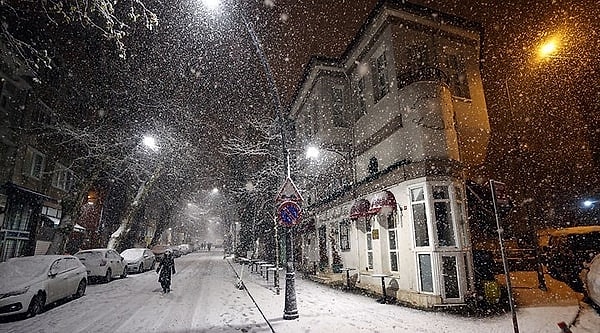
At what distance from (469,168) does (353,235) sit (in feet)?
20.7

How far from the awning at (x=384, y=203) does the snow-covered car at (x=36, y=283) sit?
11438 millimetres

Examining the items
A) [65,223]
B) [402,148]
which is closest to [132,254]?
[65,223]

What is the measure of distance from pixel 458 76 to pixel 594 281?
9.56m

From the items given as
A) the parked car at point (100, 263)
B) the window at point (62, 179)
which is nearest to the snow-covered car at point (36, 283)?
the parked car at point (100, 263)

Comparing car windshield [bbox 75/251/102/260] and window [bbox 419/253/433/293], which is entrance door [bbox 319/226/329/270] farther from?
car windshield [bbox 75/251/102/260]

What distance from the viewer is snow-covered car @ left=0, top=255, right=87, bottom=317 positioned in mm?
9000

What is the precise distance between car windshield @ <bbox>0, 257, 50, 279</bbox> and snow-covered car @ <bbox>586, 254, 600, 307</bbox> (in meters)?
17.1

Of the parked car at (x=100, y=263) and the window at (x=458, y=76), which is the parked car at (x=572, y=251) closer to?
the window at (x=458, y=76)

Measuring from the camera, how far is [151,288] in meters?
15.4

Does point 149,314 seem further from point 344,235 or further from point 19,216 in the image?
point 19,216

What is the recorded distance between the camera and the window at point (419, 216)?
35.8 feet

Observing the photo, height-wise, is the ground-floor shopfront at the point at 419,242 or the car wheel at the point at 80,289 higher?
the ground-floor shopfront at the point at 419,242

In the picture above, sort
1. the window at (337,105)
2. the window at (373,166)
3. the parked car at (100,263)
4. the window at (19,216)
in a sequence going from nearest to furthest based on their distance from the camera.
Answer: the window at (373,166) < the parked car at (100,263) < the window at (337,105) < the window at (19,216)

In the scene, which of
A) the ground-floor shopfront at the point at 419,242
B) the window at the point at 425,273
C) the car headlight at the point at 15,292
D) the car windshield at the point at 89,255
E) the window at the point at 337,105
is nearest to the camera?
the car headlight at the point at 15,292
